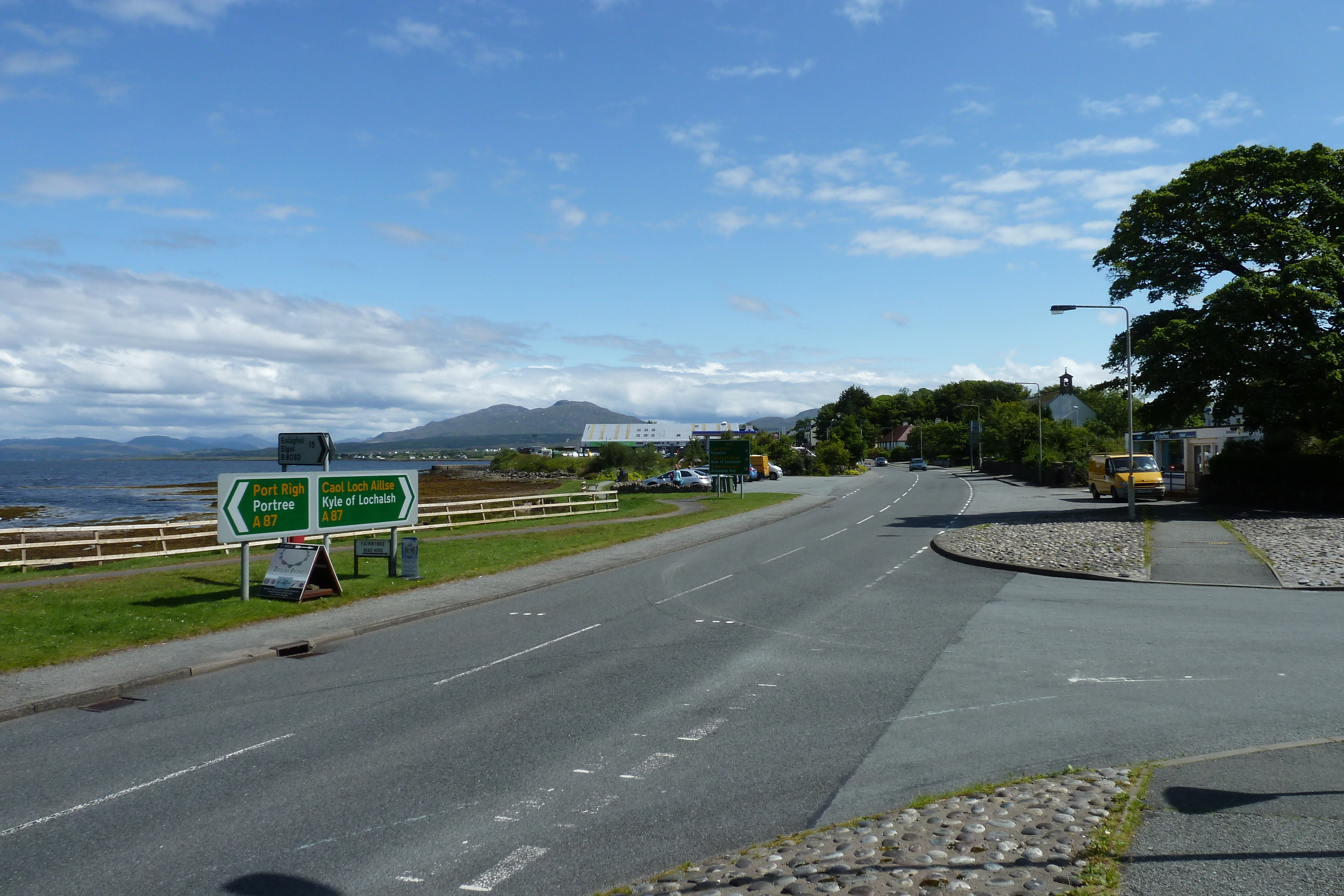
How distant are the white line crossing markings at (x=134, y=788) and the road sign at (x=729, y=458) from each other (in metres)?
41.1

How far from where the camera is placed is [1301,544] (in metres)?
20.9

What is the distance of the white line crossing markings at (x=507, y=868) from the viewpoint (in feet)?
15.9

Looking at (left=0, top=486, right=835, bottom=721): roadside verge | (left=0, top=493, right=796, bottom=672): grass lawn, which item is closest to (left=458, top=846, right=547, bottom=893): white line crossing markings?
(left=0, top=486, right=835, bottom=721): roadside verge

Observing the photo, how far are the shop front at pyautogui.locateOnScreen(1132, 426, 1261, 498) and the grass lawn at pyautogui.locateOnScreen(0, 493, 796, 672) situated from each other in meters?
24.2

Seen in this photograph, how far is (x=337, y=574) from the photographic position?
750 inches

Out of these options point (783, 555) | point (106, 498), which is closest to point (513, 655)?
point (783, 555)

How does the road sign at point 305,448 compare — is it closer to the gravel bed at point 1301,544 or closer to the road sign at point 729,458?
the gravel bed at point 1301,544

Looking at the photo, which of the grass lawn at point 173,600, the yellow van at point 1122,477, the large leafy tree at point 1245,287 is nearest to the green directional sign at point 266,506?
the grass lawn at point 173,600

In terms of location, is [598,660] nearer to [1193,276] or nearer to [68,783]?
[68,783]

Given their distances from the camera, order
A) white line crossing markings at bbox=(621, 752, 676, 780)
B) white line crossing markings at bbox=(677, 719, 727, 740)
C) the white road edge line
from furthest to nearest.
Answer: the white road edge line → white line crossing markings at bbox=(677, 719, 727, 740) → white line crossing markings at bbox=(621, 752, 676, 780)

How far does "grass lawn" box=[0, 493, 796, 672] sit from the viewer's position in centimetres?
1210

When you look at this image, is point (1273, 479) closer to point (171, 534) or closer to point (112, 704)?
point (112, 704)

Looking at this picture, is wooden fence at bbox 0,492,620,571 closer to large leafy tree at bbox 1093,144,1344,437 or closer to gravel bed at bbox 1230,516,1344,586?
gravel bed at bbox 1230,516,1344,586

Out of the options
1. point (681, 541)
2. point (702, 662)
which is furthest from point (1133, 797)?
point (681, 541)
